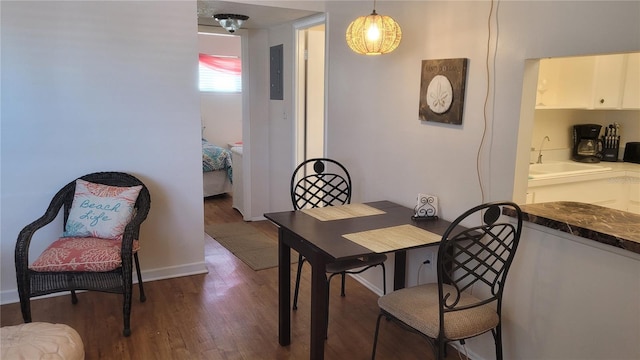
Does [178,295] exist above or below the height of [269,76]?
below

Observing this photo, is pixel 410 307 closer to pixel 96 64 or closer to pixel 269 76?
pixel 96 64

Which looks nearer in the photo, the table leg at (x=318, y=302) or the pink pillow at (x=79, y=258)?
the table leg at (x=318, y=302)

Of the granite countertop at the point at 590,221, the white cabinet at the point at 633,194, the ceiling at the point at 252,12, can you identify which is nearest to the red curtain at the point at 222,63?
the ceiling at the point at 252,12

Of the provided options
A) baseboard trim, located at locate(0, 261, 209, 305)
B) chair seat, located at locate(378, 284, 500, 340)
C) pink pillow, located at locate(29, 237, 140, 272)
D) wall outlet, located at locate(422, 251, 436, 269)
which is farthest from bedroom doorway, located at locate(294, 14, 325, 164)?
chair seat, located at locate(378, 284, 500, 340)

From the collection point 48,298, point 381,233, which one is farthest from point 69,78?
→ point 381,233

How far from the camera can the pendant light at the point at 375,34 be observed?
2.51m

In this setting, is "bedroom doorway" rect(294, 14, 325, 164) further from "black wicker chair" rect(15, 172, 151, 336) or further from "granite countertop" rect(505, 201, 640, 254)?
"granite countertop" rect(505, 201, 640, 254)

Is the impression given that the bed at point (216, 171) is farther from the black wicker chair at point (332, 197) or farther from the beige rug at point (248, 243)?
the black wicker chair at point (332, 197)

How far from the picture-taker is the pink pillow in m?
2.50

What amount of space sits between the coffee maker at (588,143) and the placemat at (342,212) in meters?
1.78

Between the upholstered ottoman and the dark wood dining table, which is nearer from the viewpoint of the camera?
the upholstered ottoman

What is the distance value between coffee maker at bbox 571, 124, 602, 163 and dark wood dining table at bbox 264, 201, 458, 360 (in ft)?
5.27

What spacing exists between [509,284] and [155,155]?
240 cm

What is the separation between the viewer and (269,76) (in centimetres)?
468
